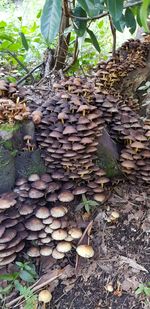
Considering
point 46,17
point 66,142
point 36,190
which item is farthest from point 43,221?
point 46,17

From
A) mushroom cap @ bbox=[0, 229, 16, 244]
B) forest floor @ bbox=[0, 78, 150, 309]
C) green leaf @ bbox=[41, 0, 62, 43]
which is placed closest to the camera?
green leaf @ bbox=[41, 0, 62, 43]

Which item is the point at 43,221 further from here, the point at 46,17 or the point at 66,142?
the point at 46,17

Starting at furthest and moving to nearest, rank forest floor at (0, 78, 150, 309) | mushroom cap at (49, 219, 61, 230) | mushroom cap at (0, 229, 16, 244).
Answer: mushroom cap at (49, 219, 61, 230) < forest floor at (0, 78, 150, 309) < mushroom cap at (0, 229, 16, 244)

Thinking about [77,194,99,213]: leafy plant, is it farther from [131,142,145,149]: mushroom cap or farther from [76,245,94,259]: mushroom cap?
[131,142,145,149]: mushroom cap

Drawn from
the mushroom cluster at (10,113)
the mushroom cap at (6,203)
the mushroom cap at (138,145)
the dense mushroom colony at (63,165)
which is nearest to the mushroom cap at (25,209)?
the dense mushroom colony at (63,165)

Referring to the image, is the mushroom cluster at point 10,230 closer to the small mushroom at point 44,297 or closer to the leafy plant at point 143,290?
the small mushroom at point 44,297

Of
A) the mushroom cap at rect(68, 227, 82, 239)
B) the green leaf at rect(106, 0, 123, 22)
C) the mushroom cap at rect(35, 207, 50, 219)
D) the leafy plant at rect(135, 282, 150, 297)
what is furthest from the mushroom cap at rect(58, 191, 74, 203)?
the green leaf at rect(106, 0, 123, 22)

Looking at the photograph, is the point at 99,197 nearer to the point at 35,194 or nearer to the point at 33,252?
the point at 35,194

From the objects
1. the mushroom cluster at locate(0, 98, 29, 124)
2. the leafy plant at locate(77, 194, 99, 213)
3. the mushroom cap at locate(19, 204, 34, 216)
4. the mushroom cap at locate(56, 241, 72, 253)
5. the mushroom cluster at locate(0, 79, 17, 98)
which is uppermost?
the mushroom cluster at locate(0, 79, 17, 98)
